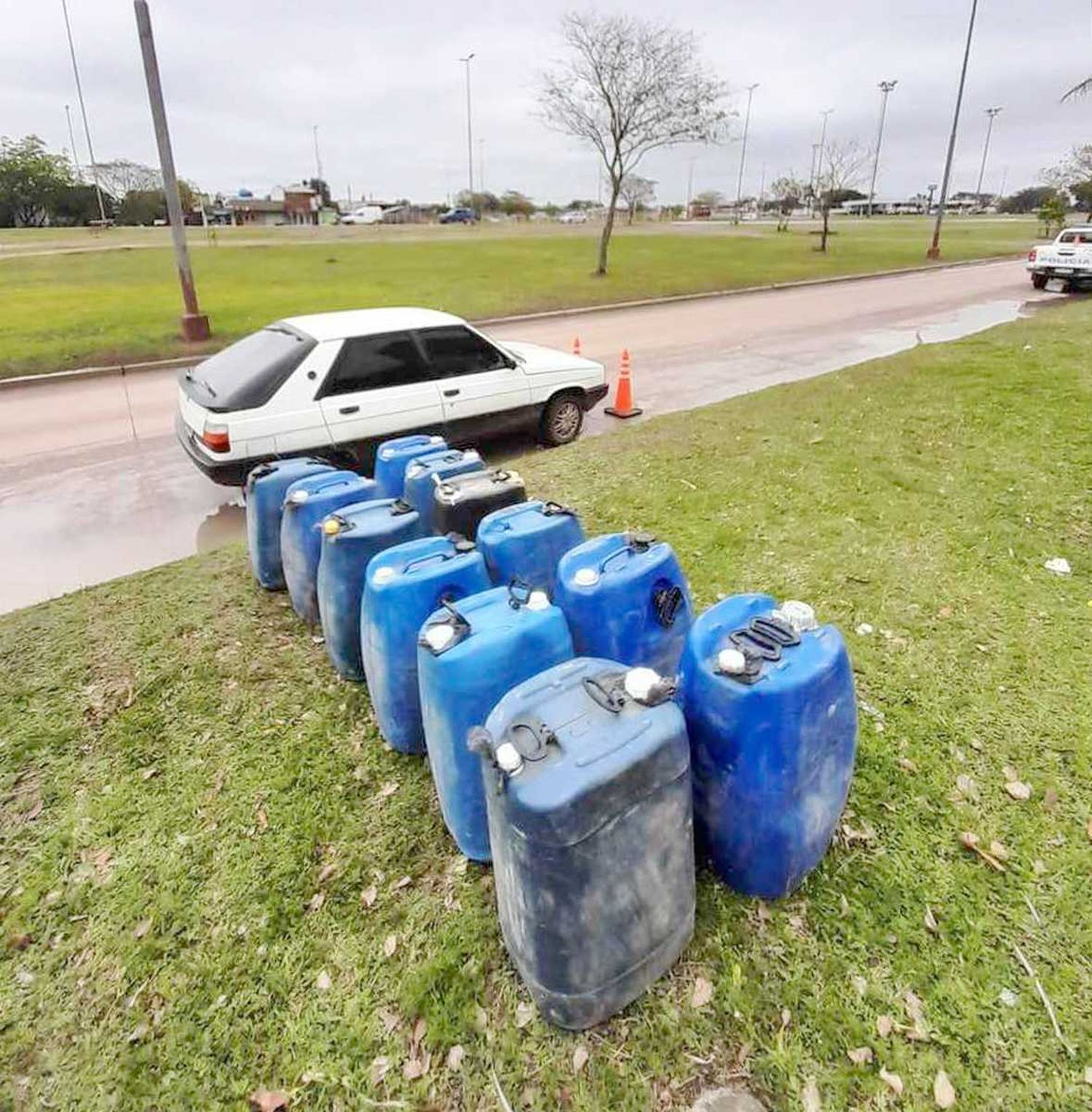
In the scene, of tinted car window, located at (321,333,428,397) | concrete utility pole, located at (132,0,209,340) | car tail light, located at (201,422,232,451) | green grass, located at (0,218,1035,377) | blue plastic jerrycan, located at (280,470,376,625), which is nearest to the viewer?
blue plastic jerrycan, located at (280,470,376,625)

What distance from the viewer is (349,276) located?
23.4m

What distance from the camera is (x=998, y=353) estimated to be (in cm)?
998

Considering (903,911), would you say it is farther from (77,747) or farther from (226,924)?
(77,747)

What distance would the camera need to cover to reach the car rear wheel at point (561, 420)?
24.8 feet

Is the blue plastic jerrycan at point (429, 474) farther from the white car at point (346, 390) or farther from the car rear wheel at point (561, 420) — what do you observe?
the car rear wheel at point (561, 420)

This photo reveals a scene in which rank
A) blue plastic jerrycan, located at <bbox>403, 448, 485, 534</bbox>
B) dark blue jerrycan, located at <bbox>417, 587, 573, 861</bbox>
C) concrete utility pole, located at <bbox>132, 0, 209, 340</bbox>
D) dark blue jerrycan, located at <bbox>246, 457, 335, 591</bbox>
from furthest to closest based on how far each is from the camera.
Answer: concrete utility pole, located at <bbox>132, 0, 209, 340</bbox>
dark blue jerrycan, located at <bbox>246, 457, 335, 591</bbox>
blue plastic jerrycan, located at <bbox>403, 448, 485, 534</bbox>
dark blue jerrycan, located at <bbox>417, 587, 573, 861</bbox>

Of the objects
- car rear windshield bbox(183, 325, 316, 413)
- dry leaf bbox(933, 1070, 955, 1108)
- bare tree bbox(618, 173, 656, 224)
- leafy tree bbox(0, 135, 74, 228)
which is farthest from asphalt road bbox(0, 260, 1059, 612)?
leafy tree bbox(0, 135, 74, 228)

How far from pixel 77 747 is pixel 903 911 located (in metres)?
3.55

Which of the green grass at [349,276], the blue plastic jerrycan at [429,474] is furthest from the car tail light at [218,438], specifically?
the green grass at [349,276]

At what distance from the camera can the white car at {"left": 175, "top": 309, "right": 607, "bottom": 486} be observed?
588 cm

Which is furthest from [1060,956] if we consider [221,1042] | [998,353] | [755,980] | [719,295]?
[719,295]

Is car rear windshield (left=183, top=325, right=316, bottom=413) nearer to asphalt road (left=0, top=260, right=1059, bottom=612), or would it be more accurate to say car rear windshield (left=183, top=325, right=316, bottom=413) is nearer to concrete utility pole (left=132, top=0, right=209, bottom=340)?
asphalt road (left=0, top=260, right=1059, bottom=612)

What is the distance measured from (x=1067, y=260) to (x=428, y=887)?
72.4ft

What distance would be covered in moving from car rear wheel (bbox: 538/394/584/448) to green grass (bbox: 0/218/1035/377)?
27.8ft
